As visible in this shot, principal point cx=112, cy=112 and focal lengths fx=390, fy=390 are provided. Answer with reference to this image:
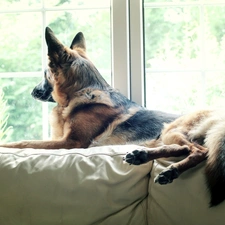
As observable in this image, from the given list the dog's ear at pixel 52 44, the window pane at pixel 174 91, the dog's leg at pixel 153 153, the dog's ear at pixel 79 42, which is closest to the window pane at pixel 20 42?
the dog's ear at pixel 79 42

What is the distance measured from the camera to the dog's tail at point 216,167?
3.91 ft

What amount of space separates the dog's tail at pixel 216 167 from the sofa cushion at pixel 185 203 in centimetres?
3

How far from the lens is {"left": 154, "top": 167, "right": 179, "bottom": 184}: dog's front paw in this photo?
1.27 meters

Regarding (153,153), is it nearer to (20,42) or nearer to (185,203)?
(185,203)

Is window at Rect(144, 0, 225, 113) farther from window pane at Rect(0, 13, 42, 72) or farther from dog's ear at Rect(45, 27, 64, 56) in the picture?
window pane at Rect(0, 13, 42, 72)

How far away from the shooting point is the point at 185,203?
4.08 ft

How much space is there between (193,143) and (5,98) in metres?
1.34

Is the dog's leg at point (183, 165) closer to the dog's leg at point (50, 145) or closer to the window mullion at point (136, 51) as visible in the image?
the dog's leg at point (50, 145)

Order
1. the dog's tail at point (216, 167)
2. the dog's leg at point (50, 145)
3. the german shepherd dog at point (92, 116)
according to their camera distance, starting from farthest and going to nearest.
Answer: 1. the dog's leg at point (50, 145)
2. the german shepherd dog at point (92, 116)
3. the dog's tail at point (216, 167)

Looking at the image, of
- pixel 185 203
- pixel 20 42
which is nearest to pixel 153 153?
pixel 185 203

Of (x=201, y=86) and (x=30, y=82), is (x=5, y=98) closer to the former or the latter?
(x=30, y=82)

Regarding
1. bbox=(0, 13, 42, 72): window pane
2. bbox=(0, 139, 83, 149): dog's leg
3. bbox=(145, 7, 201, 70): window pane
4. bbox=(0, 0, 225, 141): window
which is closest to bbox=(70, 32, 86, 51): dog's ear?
bbox=(0, 0, 225, 141): window

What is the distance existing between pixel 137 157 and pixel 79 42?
103 centimetres

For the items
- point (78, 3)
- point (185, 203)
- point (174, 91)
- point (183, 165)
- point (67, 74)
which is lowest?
point (185, 203)
